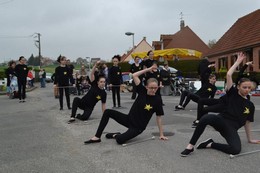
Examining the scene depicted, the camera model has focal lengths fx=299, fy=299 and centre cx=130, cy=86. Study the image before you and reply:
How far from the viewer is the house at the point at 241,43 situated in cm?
2512

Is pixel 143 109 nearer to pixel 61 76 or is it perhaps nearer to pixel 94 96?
pixel 94 96

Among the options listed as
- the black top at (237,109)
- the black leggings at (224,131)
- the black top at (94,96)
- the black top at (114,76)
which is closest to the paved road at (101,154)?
the black leggings at (224,131)

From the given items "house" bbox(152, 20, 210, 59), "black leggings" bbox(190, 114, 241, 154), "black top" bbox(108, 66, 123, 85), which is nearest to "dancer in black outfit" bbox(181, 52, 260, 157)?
"black leggings" bbox(190, 114, 241, 154)

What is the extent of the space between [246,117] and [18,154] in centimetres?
410

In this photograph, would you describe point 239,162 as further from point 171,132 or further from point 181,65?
point 181,65

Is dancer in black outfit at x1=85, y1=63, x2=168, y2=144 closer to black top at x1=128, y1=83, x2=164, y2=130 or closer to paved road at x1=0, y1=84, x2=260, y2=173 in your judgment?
black top at x1=128, y1=83, x2=164, y2=130

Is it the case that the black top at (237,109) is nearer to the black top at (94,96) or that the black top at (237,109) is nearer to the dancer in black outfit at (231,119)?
the dancer in black outfit at (231,119)

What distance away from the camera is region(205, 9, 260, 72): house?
2512cm

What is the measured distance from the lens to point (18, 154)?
5.30m

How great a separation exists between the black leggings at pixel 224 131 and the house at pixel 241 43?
67.8 feet

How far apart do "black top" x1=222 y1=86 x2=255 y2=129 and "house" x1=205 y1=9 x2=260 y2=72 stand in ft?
66.7

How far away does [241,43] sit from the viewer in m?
27.9

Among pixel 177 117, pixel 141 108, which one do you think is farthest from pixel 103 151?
pixel 177 117

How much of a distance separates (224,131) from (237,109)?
0.46 metres
